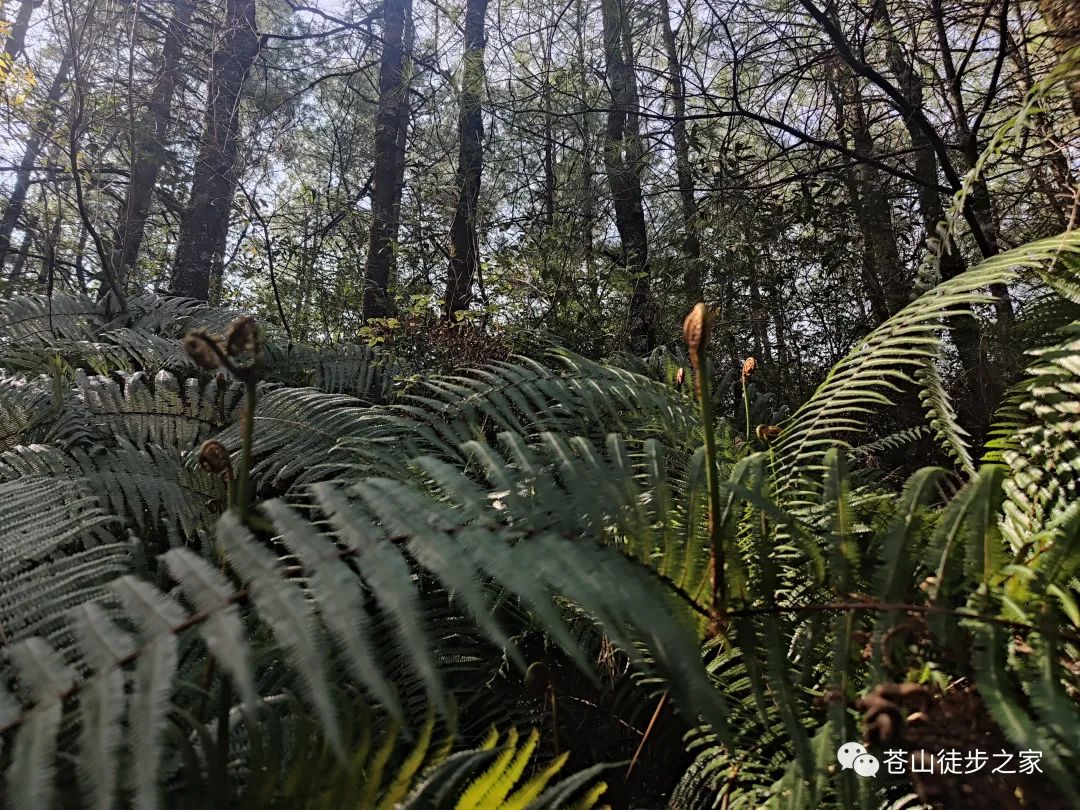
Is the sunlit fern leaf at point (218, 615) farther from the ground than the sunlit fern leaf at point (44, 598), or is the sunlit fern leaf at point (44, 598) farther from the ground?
the sunlit fern leaf at point (218, 615)

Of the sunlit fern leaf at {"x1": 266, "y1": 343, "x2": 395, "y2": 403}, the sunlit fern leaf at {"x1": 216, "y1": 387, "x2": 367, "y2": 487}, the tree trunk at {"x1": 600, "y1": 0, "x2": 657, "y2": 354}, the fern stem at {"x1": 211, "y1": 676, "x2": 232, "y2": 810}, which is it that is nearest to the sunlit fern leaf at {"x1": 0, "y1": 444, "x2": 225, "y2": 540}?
the sunlit fern leaf at {"x1": 216, "y1": 387, "x2": 367, "y2": 487}

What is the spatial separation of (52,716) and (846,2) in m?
3.53

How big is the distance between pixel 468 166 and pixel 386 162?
32.8 inches

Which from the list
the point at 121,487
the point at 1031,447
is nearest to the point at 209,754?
the point at 121,487

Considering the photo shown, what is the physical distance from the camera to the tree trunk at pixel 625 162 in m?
3.06

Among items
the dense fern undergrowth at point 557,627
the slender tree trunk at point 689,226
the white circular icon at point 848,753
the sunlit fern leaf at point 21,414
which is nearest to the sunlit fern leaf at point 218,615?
the dense fern undergrowth at point 557,627

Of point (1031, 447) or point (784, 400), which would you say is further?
point (784, 400)

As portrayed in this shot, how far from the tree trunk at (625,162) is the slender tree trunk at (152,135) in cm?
233

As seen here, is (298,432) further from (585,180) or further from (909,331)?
(585,180)

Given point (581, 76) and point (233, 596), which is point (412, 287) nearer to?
point (581, 76)

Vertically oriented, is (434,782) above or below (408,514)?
below

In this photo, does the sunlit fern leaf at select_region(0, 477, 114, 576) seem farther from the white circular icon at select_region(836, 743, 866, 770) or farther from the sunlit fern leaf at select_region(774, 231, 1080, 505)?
the sunlit fern leaf at select_region(774, 231, 1080, 505)

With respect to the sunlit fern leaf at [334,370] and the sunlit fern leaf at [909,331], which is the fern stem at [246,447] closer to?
the sunlit fern leaf at [909,331]

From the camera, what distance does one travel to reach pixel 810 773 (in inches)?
24.9
